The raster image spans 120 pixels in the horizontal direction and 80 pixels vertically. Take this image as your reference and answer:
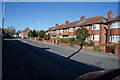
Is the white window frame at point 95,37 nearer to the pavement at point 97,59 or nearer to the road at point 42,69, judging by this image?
the pavement at point 97,59

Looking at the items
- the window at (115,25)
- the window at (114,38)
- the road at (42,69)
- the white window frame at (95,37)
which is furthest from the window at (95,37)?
the road at (42,69)

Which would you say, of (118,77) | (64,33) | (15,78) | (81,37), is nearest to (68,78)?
(15,78)

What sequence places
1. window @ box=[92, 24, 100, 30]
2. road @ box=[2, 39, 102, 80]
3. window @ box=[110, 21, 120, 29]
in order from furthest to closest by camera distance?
window @ box=[92, 24, 100, 30] → window @ box=[110, 21, 120, 29] → road @ box=[2, 39, 102, 80]

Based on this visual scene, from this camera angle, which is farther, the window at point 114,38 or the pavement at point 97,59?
the window at point 114,38

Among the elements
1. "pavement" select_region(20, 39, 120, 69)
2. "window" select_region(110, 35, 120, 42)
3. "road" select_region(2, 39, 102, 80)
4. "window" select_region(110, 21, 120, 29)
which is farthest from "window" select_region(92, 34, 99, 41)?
"road" select_region(2, 39, 102, 80)

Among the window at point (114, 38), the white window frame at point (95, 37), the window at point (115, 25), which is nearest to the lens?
the window at point (115, 25)

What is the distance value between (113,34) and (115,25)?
199 centimetres

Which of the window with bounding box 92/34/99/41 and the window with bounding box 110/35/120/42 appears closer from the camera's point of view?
the window with bounding box 110/35/120/42

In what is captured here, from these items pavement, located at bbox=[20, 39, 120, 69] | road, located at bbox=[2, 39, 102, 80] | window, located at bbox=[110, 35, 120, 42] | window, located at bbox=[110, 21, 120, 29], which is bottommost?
pavement, located at bbox=[20, 39, 120, 69]

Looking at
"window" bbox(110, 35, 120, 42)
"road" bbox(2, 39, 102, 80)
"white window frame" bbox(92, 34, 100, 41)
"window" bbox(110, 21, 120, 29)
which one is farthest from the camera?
"white window frame" bbox(92, 34, 100, 41)

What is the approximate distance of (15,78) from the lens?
18.0 ft

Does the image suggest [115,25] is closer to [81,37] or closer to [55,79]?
[81,37]

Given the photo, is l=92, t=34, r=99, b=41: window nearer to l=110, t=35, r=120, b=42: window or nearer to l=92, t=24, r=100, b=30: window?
l=92, t=24, r=100, b=30: window

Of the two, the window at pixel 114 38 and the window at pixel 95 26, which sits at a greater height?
the window at pixel 95 26
